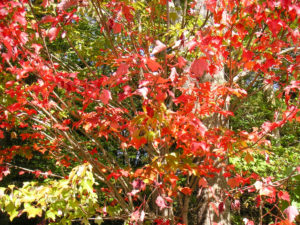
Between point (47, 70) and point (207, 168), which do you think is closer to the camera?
point (47, 70)

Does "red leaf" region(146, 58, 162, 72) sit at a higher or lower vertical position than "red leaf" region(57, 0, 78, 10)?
lower

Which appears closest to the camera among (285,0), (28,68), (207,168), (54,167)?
(285,0)

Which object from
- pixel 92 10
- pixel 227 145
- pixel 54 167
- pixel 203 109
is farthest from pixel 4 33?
pixel 54 167

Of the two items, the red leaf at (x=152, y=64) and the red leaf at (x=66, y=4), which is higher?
the red leaf at (x=66, y=4)

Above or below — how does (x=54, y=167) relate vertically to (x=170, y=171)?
above

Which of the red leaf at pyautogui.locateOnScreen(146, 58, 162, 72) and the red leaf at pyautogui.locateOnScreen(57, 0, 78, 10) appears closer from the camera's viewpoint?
the red leaf at pyautogui.locateOnScreen(146, 58, 162, 72)

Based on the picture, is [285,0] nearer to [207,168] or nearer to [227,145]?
[227,145]

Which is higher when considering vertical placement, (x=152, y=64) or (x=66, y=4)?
(x=66, y=4)

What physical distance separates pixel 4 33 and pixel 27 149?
2781mm

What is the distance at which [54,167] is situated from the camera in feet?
22.6

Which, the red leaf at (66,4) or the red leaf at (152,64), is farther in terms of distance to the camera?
the red leaf at (66,4)

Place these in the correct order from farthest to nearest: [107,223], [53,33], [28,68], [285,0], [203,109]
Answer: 1. [107,223]
2. [203,109]
3. [28,68]
4. [53,33]
5. [285,0]

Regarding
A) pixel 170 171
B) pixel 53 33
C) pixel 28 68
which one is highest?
pixel 53 33

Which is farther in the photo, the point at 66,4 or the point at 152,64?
the point at 66,4
